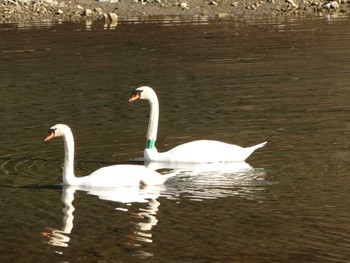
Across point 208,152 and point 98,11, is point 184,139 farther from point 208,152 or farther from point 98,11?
point 98,11

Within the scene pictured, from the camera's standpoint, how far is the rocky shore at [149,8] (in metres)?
37.5

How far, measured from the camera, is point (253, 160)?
16.7 metres

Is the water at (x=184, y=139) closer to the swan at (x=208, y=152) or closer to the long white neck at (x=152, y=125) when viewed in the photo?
the swan at (x=208, y=152)

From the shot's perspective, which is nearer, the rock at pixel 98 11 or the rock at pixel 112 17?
the rock at pixel 112 17

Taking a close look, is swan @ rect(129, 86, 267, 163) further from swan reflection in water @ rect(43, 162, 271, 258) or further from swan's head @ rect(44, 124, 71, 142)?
swan's head @ rect(44, 124, 71, 142)

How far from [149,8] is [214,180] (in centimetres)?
2350

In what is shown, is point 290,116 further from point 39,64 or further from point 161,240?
point 39,64

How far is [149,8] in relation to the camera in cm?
3850

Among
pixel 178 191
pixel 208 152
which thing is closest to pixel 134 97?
pixel 208 152

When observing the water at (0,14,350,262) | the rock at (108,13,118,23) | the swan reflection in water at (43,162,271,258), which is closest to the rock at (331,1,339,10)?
the water at (0,14,350,262)

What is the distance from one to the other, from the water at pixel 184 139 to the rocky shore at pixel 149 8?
455cm

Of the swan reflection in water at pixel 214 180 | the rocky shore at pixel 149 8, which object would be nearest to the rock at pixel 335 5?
the rocky shore at pixel 149 8

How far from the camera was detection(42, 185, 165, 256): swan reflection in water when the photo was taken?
41.9 ft

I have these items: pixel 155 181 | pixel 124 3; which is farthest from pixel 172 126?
pixel 124 3
